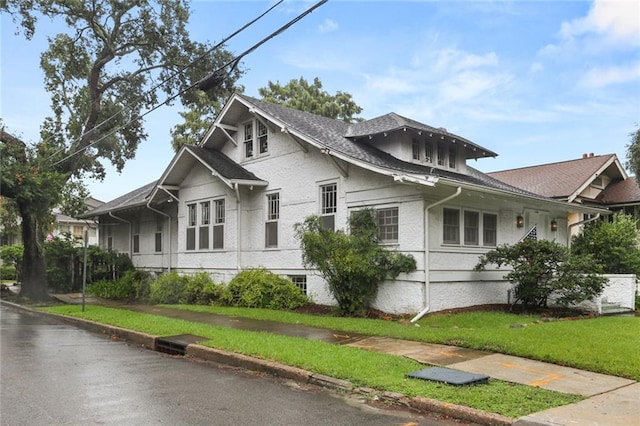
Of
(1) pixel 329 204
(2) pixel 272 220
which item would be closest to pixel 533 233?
(1) pixel 329 204

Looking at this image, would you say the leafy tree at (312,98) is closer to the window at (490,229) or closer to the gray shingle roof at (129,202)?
the gray shingle roof at (129,202)

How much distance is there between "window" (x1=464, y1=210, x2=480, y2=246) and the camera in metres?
14.9

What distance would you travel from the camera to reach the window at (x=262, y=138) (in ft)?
61.8

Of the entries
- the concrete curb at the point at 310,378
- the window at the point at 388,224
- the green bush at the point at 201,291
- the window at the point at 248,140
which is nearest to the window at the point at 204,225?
the green bush at the point at 201,291

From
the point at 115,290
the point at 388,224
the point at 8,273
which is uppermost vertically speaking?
the point at 388,224

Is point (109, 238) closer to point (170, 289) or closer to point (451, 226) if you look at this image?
point (170, 289)

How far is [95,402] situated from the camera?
630cm

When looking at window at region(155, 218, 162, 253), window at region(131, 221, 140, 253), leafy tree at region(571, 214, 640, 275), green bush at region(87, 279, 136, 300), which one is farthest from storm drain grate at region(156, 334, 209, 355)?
window at region(131, 221, 140, 253)

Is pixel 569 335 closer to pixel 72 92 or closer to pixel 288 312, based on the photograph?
pixel 288 312

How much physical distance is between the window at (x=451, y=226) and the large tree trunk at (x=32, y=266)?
16.1m

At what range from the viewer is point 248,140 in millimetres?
19688

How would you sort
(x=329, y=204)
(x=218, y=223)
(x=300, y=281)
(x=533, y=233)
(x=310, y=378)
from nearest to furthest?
(x=310, y=378) < (x=329, y=204) < (x=300, y=281) < (x=533, y=233) < (x=218, y=223)

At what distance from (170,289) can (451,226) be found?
1036 centimetres

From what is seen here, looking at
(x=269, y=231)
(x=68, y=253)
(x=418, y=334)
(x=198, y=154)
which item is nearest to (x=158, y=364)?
(x=418, y=334)
